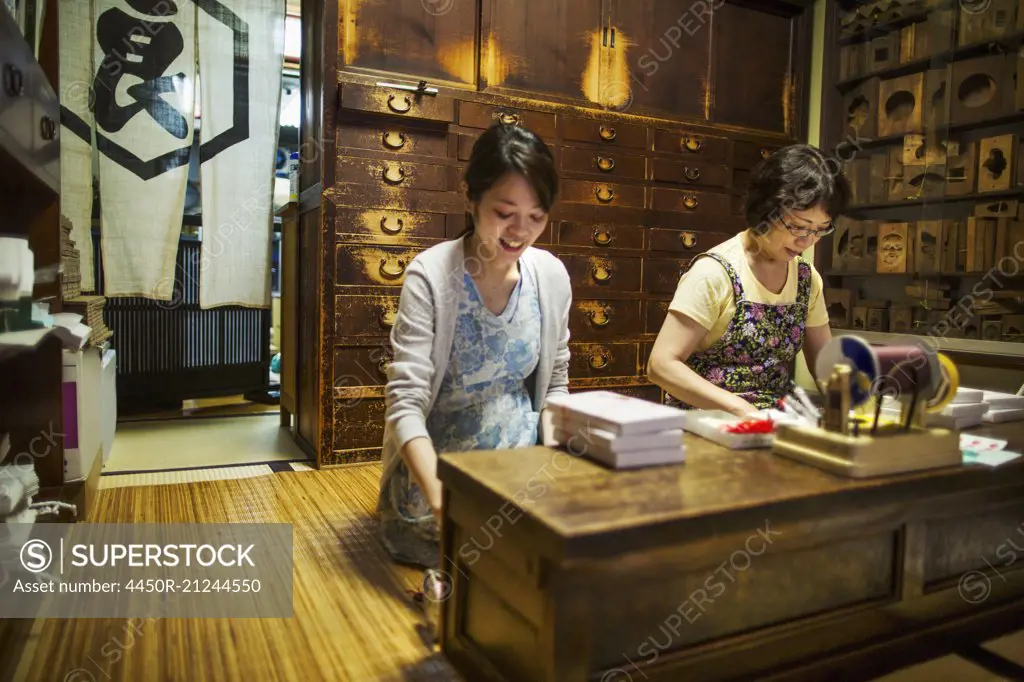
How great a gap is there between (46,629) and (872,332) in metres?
3.51

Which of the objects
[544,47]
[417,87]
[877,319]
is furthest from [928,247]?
[417,87]

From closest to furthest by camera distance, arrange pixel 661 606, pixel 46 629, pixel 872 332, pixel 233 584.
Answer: pixel 661 606
pixel 46 629
pixel 233 584
pixel 872 332

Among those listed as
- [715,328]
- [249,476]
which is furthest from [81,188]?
[715,328]

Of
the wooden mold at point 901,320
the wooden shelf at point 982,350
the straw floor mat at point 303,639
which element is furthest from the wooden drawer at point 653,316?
the straw floor mat at point 303,639

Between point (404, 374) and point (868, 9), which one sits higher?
point (868, 9)

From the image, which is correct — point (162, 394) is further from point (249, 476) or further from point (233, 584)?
point (233, 584)

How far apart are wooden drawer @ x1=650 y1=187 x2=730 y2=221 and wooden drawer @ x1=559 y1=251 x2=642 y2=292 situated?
0.31 meters

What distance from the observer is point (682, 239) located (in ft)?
11.4

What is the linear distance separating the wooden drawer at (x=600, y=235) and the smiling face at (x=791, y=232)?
145 centimetres

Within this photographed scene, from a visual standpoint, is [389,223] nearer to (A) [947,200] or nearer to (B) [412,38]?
(B) [412,38]

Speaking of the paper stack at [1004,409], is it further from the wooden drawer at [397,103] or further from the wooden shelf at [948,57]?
the wooden shelf at [948,57]

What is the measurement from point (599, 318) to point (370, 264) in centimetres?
109

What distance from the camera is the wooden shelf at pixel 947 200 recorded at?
119 inches

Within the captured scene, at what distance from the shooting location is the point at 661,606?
985 mm
